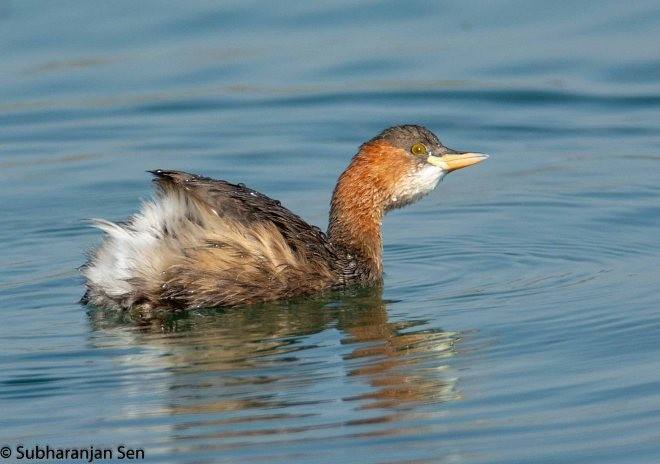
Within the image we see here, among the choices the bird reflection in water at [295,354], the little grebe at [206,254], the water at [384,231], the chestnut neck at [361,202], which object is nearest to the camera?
the water at [384,231]

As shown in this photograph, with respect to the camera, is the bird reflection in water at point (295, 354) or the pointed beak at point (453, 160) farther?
the pointed beak at point (453, 160)

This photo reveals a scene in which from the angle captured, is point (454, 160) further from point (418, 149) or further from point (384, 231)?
point (384, 231)

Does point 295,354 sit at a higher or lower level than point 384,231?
lower

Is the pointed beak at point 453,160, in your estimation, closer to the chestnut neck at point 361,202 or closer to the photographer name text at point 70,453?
the chestnut neck at point 361,202

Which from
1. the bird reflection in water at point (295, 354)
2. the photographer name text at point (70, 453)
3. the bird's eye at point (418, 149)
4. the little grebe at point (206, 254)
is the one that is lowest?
the photographer name text at point (70, 453)

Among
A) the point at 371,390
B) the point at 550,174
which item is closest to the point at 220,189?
the point at 371,390

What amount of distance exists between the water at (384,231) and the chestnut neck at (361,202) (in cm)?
29

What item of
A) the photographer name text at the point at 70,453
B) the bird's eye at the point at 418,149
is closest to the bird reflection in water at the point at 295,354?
the photographer name text at the point at 70,453

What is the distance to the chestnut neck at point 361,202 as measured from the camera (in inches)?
363

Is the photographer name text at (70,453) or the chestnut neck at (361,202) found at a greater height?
the chestnut neck at (361,202)

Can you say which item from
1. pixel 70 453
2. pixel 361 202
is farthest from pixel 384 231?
pixel 70 453

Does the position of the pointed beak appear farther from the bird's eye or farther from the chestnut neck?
the chestnut neck

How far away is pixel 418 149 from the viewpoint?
30.6ft

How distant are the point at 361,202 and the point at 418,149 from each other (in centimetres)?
48
